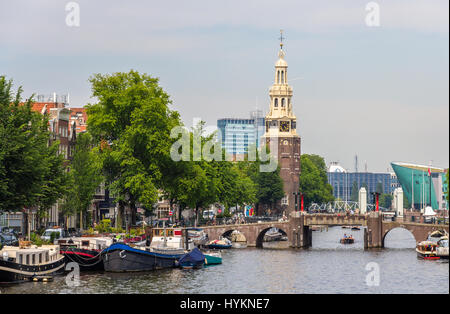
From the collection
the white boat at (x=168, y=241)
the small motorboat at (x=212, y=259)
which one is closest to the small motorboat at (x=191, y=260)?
the white boat at (x=168, y=241)

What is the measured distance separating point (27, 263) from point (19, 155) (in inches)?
286

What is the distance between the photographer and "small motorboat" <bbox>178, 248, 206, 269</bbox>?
8269 cm

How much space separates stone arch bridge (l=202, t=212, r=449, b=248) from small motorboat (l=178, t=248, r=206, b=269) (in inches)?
1297

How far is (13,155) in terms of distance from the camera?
65.1 m

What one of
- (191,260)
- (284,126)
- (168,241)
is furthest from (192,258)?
(284,126)

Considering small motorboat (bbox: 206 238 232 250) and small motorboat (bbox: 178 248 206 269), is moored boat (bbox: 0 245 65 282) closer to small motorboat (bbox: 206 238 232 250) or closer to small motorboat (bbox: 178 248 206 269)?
small motorboat (bbox: 178 248 206 269)

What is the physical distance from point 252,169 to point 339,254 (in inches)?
2319

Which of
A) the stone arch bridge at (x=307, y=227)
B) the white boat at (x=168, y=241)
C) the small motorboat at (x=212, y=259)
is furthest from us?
the stone arch bridge at (x=307, y=227)

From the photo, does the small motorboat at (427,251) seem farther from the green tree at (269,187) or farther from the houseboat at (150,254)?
the green tree at (269,187)

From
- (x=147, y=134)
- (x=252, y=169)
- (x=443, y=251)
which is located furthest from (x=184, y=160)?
(x=252, y=169)

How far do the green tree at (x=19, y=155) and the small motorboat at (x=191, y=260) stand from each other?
51.2ft

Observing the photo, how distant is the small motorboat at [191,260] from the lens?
82688mm

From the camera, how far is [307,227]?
12269 cm
